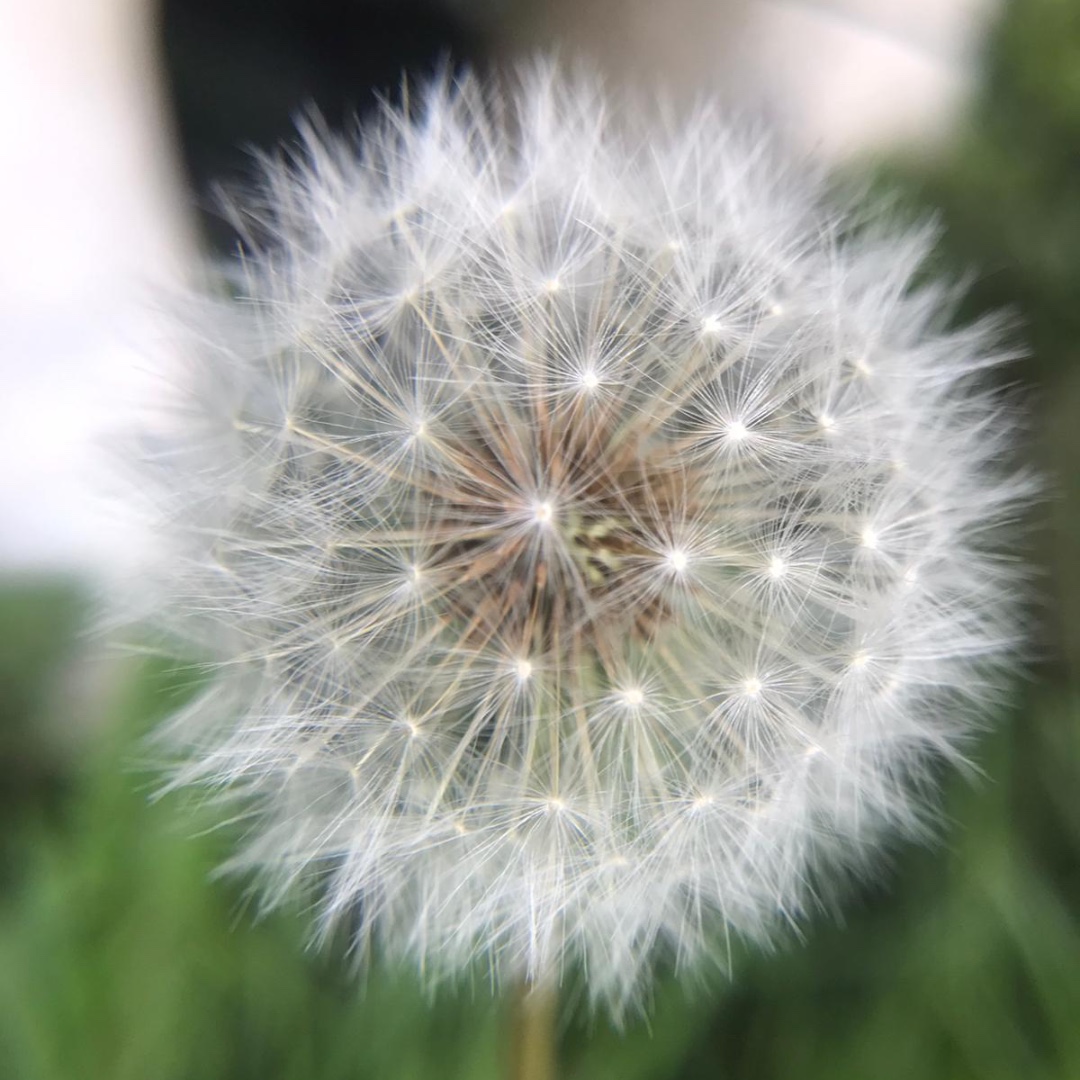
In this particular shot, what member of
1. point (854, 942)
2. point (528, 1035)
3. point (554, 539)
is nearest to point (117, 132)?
point (554, 539)

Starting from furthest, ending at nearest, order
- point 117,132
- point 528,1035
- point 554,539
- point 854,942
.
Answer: point 117,132 < point 854,942 < point 528,1035 < point 554,539

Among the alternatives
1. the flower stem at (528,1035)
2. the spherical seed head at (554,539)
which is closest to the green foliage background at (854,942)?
the flower stem at (528,1035)

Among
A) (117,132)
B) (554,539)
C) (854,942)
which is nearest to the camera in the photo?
(554,539)

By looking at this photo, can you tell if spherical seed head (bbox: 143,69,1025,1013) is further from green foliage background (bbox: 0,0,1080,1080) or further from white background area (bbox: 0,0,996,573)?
white background area (bbox: 0,0,996,573)

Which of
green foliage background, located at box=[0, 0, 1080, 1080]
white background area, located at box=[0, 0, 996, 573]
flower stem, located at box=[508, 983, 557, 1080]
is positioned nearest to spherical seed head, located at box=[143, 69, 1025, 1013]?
flower stem, located at box=[508, 983, 557, 1080]

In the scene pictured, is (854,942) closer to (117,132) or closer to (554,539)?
(554,539)

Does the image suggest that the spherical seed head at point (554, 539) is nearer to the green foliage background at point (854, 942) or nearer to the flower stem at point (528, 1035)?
the flower stem at point (528, 1035)
